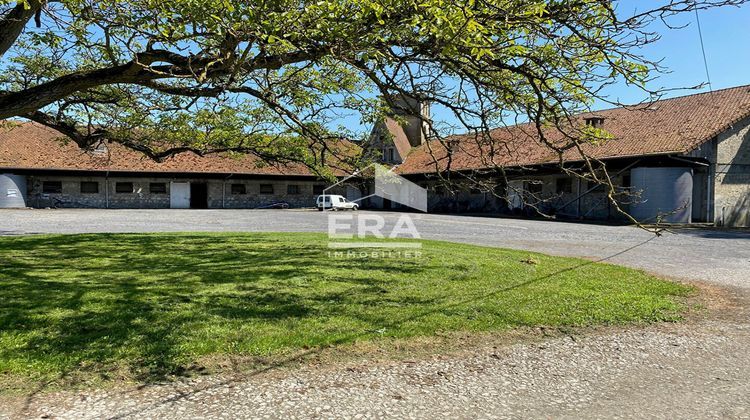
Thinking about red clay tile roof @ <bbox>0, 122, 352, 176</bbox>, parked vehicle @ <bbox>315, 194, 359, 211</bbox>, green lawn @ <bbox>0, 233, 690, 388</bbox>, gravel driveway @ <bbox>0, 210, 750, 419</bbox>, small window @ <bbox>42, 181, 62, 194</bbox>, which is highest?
red clay tile roof @ <bbox>0, 122, 352, 176</bbox>

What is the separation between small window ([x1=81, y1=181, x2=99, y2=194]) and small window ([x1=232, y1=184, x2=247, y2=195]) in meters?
9.42

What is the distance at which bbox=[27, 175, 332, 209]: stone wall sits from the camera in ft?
112

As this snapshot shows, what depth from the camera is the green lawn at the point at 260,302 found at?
4.38 metres

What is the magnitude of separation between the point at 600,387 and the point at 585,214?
25.4 m

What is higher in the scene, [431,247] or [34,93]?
[34,93]

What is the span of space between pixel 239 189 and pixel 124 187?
811 cm

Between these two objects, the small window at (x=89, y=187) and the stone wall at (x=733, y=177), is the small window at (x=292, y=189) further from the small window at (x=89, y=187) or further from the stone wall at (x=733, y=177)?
the stone wall at (x=733, y=177)

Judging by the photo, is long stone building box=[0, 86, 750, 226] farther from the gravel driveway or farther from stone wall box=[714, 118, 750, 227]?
the gravel driveway

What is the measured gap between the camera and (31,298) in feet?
19.8

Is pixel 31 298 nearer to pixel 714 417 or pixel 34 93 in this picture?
pixel 34 93

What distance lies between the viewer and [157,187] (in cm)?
3706

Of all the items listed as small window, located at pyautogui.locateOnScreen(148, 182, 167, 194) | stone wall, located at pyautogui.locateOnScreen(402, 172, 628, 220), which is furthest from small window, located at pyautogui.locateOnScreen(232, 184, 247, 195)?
stone wall, located at pyautogui.locateOnScreen(402, 172, 628, 220)

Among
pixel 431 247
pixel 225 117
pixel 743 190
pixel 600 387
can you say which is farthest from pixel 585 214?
pixel 600 387

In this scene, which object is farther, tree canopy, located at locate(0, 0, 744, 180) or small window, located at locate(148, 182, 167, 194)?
small window, located at locate(148, 182, 167, 194)
